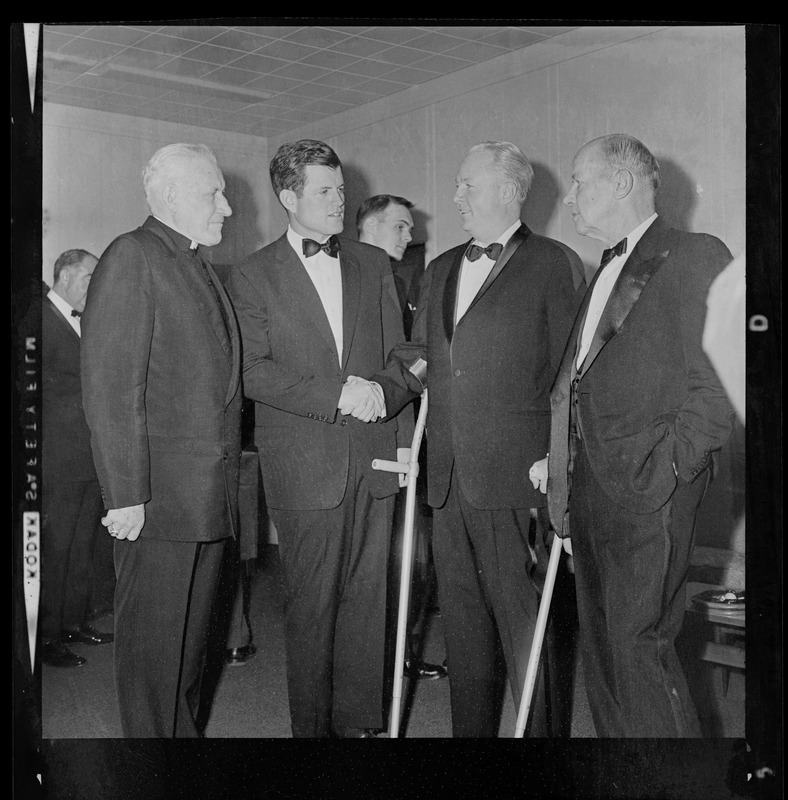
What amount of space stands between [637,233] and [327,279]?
108 centimetres

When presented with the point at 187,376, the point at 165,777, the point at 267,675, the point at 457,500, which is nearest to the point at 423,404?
the point at 457,500

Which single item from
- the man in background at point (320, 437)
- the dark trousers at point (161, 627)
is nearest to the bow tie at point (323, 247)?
the man in background at point (320, 437)

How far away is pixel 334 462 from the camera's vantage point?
3223 mm

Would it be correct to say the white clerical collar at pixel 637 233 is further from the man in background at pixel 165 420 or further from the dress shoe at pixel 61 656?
the dress shoe at pixel 61 656

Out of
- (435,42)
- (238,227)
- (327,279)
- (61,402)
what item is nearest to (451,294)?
(327,279)

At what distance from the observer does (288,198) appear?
3.26 metres

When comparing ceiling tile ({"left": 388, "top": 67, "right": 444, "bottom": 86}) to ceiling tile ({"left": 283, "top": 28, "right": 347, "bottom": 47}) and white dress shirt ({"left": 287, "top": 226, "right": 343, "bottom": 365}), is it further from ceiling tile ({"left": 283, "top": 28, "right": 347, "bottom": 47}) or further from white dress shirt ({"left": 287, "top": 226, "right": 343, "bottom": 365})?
white dress shirt ({"left": 287, "top": 226, "right": 343, "bottom": 365})

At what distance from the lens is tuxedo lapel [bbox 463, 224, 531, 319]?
3234 mm

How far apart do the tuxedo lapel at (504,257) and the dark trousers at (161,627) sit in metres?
1.26

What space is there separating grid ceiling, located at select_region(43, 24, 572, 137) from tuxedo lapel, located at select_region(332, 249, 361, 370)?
0.52 m

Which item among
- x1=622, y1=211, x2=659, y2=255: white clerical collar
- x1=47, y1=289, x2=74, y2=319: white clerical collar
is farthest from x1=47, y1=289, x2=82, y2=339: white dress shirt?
x1=622, y1=211, x2=659, y2=255: white clerical collar

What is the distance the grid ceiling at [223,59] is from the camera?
3.27 meters

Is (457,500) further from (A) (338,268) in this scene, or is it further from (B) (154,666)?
(B) (154,666)

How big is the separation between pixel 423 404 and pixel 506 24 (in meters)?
1.38
